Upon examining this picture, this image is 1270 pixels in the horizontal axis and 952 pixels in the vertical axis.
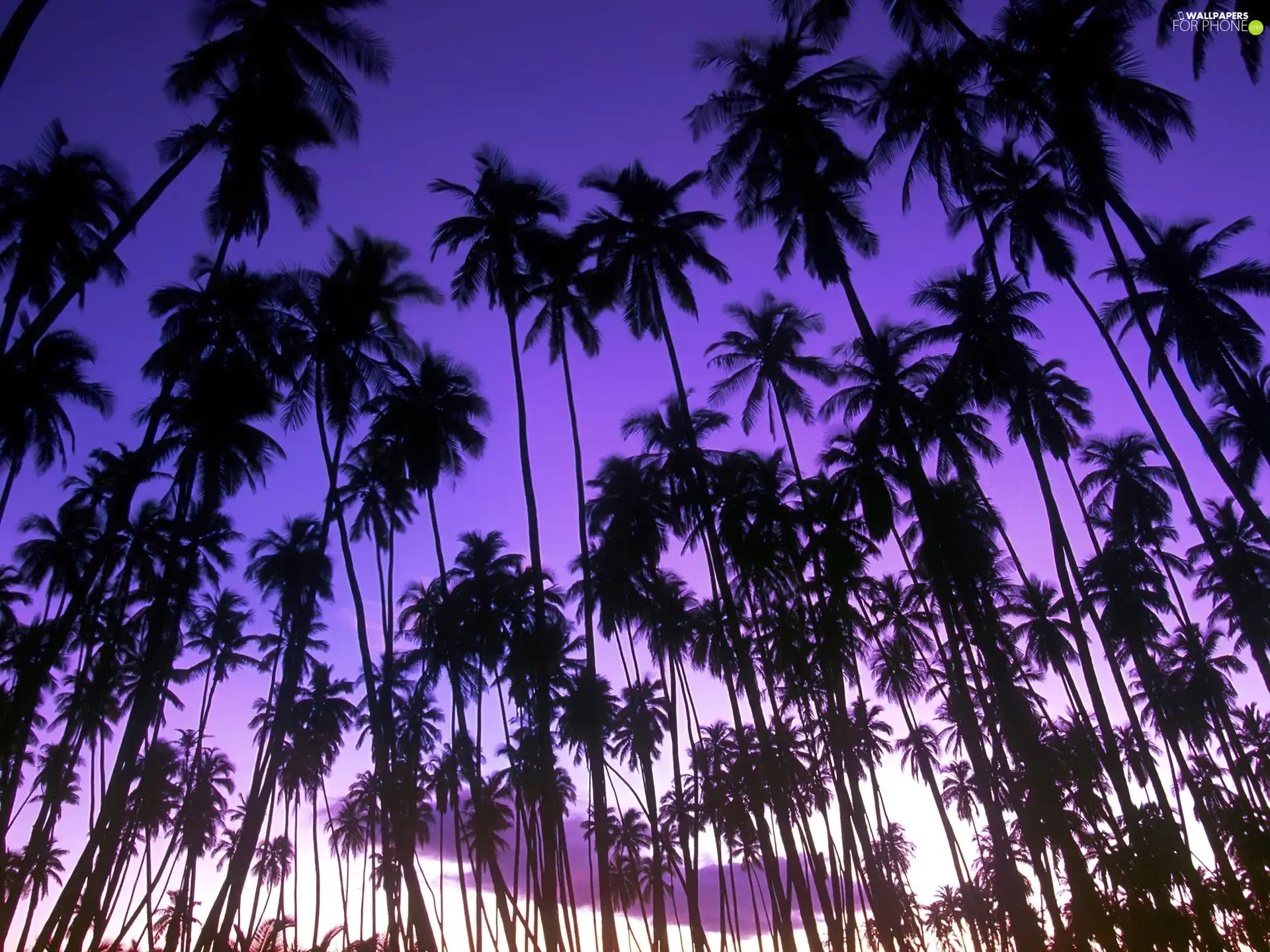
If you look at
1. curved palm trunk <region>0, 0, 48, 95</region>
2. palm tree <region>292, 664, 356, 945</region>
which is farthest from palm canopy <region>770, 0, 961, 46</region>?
palm tree <region>292, 664, 356, 945</region>

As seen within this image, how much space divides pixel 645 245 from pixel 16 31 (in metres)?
18.5

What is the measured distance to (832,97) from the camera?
2375 centimetres

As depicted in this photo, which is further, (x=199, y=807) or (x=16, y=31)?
(x=199, y=807)

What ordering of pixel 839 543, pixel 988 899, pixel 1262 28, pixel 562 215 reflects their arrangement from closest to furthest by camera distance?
pixel 1262 28, pixel 988 899, pixel 839 543, pixel 562 215

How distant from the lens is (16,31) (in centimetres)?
1168

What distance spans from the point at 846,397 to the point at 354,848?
53.0m

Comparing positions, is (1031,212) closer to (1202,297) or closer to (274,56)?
(1202,297)

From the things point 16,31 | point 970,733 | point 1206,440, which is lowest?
point 970,733

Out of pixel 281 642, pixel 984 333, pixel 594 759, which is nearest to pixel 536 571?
pixel 594 759

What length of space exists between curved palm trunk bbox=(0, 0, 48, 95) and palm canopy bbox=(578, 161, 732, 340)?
666 inches

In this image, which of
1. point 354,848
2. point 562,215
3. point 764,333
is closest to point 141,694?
point 562,215

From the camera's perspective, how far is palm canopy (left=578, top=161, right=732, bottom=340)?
2691cm

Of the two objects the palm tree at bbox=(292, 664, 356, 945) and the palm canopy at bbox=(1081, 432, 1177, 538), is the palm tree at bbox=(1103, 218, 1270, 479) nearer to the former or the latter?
the palm canopy at bbox=(1081, 432, 1177, 538)

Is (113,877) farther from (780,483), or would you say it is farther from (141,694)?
(780,483)
